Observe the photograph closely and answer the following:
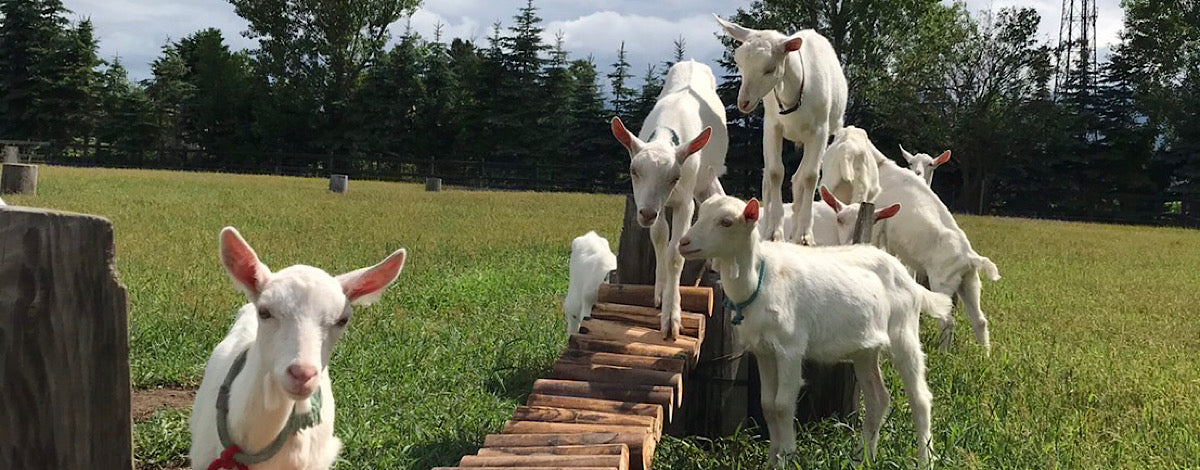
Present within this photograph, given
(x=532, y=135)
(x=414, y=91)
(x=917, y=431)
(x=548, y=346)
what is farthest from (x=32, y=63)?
(x=917, y=431)

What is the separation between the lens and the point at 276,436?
2859mm

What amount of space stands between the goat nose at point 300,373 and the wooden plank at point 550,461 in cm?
116

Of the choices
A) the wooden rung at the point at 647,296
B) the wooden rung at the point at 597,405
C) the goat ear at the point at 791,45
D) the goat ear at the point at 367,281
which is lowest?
the wooden rung at the point at 597,405

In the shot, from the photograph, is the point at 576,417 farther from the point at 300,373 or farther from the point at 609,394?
the point at 300,373

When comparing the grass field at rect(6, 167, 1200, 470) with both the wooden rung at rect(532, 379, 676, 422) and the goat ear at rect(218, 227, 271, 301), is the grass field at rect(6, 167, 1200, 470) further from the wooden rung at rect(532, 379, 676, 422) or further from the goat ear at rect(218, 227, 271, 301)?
the goat ear at rect(218, 227, 271, 301)

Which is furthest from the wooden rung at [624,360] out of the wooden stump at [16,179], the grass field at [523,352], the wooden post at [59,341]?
the wooden stump at [16,179]

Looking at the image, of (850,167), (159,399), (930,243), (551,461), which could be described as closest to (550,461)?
(551,461)

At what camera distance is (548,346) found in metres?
6.89

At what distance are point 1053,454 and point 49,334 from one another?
4424 millimetres

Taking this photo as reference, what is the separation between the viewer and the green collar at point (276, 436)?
9.36 ft

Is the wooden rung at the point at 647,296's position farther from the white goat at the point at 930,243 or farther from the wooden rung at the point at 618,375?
the white goat at the point at 930,243

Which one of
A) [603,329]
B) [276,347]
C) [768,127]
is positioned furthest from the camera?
[768,127]

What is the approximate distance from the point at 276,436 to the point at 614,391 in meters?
1.80

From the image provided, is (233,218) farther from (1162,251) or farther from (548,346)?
(1162,251)
